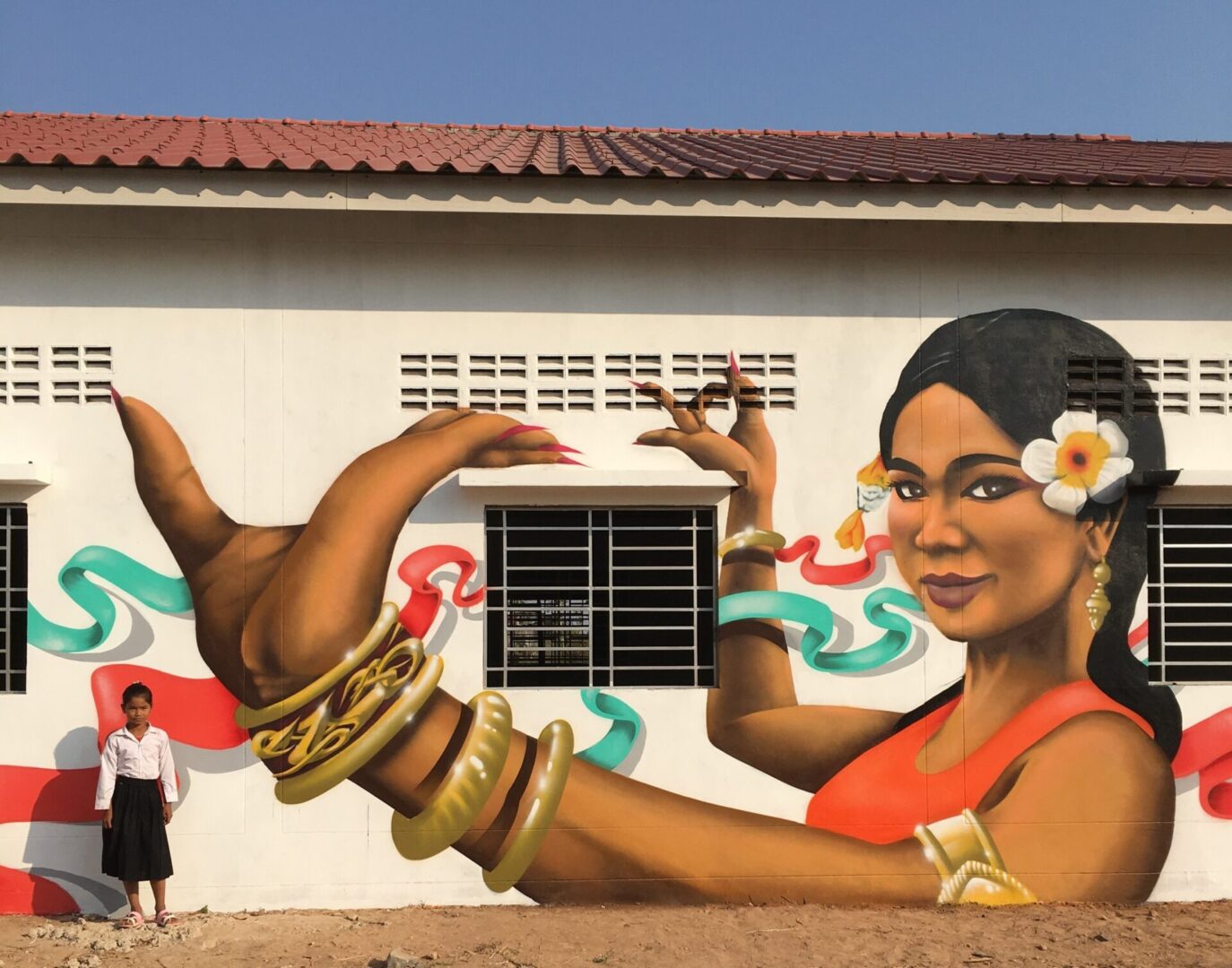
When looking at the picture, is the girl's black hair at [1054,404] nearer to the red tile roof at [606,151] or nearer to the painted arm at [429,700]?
the red tile roof at [606,151]

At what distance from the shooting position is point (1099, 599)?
21.3ft

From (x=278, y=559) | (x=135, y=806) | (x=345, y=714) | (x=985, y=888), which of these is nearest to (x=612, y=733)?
(x=345, y=714)

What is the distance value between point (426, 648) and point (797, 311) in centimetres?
288

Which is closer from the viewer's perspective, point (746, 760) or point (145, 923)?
point (145, 923)

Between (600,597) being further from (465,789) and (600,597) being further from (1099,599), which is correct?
(1099,599)

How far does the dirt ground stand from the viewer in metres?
5.54

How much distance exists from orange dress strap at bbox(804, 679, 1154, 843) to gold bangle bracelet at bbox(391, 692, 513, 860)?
1.81 m

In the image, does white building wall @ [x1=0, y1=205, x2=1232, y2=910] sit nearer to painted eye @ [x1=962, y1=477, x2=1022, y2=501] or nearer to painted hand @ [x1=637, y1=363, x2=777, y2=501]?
painted hand @ [x1=637, y1=363, x2=777, y2=501]

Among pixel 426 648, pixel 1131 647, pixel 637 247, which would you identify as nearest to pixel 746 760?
pixel 426 648

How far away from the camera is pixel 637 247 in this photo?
21.4 ft

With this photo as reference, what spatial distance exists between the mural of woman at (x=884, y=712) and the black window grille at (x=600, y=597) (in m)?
0.23

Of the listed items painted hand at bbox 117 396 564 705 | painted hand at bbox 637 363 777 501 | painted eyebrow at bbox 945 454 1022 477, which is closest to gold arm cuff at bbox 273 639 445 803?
painted hand at bbox 117 396 564 705

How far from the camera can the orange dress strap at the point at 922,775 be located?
20.9 ft

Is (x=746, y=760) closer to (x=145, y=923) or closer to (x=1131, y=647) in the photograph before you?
(x=1131, y=647)
